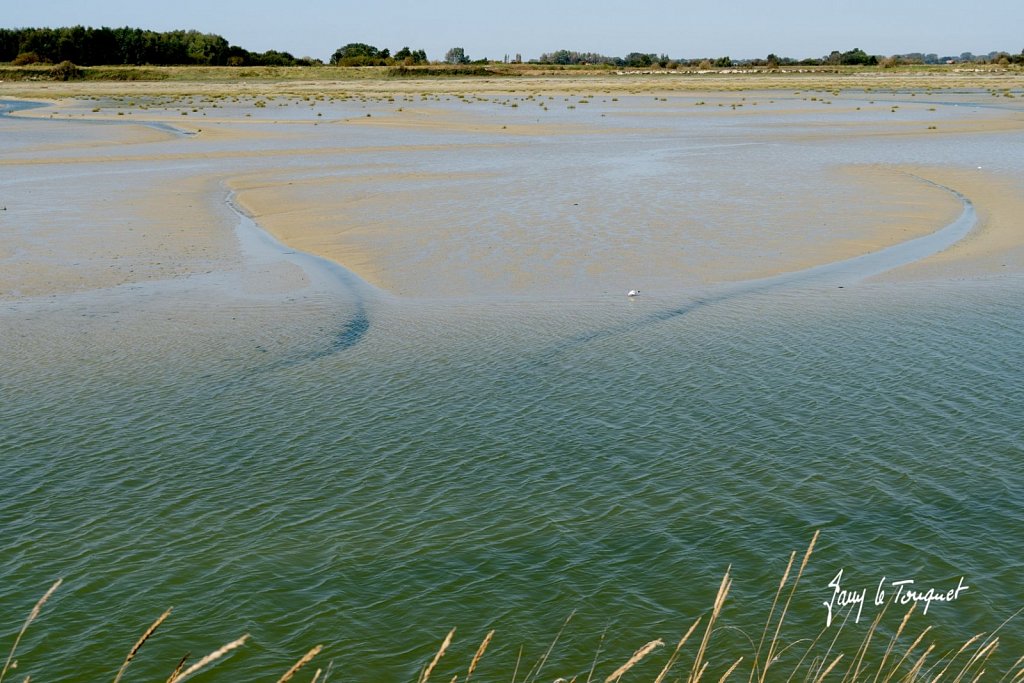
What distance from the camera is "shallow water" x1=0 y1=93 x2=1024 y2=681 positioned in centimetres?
745

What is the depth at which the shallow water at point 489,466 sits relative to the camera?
745 centimetres

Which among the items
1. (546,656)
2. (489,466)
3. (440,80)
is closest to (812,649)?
(546,656)

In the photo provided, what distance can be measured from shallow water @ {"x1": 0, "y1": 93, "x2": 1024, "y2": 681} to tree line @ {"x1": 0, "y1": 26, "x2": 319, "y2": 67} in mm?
154638

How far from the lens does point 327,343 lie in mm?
14977

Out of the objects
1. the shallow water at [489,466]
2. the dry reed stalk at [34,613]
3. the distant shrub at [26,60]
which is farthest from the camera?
the distant shrub at [26,60]

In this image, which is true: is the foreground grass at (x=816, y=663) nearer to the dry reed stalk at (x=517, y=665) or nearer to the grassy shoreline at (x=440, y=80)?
the dry reed stalk at (x=517, y=665)

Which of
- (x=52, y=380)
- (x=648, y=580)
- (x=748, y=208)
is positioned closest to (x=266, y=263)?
(x=52, y=380)

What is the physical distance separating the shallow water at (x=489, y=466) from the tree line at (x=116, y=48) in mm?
154638

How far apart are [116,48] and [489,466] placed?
547 ft

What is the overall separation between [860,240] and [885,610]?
652 inches

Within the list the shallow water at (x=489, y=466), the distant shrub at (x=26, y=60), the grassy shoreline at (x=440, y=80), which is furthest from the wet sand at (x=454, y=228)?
the distant shrub at (x=26, y=60)

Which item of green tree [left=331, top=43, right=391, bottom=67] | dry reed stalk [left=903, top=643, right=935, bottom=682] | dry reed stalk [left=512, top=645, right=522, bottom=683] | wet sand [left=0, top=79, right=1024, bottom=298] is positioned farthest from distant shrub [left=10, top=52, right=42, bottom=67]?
dry reed stalk [left=903, top=643, right=935, bottom=682]

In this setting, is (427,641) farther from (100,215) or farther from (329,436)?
(100,215)

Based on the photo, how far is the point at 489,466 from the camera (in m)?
10.2
